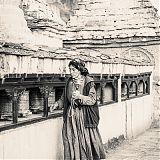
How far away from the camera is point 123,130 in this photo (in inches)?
453

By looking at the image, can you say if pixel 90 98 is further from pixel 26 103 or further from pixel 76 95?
pixel 26 103

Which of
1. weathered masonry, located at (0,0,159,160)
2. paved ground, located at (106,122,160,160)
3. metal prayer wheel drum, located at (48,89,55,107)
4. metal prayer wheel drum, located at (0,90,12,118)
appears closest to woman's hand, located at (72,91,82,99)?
weathered masonry, located at (0,0,159,160)

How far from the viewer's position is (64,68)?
7.42m

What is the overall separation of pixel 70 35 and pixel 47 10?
1930 millimetres

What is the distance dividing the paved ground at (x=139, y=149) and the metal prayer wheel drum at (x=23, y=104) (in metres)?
3.11

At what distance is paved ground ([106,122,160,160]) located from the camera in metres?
9.34

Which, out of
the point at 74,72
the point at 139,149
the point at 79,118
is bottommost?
the point at 139,149

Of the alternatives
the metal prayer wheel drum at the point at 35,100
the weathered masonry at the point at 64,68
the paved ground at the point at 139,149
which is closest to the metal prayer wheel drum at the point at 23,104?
the weathered masonry at the point at 64,68

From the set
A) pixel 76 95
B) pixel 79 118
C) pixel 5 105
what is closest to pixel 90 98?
pixel 76 95

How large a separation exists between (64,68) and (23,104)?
4.03 ft

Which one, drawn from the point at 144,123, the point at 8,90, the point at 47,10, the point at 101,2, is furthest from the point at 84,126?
the point at 101,2

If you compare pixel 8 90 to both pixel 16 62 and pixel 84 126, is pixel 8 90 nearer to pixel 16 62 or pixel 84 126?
pixel 16 62

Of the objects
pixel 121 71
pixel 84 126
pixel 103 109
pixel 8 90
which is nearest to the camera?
pixel 8 90

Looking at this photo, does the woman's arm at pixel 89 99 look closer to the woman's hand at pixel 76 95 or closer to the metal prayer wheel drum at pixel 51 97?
the woman's hand at pixel 76 95
